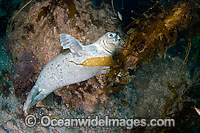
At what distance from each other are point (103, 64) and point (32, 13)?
2661mm

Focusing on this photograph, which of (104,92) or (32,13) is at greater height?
(32,13)

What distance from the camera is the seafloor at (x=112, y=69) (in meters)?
3.29

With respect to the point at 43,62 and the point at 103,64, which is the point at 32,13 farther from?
the point at 103,64

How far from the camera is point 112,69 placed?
10.7 ft

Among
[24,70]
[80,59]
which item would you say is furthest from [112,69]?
[24,70]

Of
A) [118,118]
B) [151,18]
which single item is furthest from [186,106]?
[151,18]

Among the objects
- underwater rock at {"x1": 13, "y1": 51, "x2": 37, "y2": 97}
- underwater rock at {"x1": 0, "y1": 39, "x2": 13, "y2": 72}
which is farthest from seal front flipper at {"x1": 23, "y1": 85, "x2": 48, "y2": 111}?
underwater rock at {"x1": 0, "y1": 39, "x2": 13, "y2": 72}

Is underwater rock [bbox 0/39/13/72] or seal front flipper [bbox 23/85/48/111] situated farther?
underwater rock [bbox 0/39/13/72]

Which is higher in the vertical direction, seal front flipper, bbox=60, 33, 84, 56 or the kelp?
seal front flipper, bbox=60, 33, 84, 56

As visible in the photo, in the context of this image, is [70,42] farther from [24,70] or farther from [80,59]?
[24,70]

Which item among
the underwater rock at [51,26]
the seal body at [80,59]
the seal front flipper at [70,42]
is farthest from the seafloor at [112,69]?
the seal front flipper at [70,42]

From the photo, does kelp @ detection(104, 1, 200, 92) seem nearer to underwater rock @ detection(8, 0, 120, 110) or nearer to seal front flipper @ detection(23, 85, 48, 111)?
underwater rock @ detection(8, 0, 120, 110)

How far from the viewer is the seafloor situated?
3.29 m

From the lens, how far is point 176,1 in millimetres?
3348
